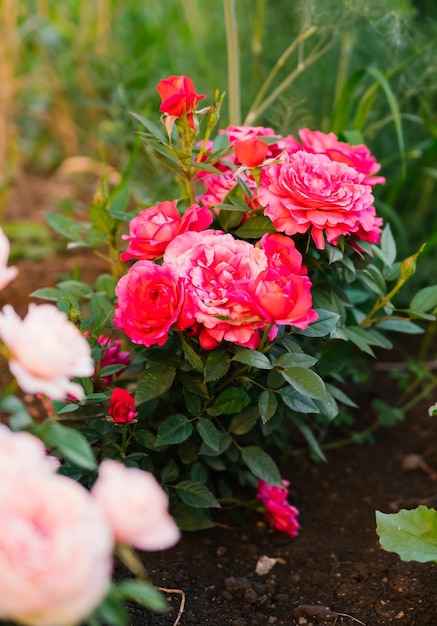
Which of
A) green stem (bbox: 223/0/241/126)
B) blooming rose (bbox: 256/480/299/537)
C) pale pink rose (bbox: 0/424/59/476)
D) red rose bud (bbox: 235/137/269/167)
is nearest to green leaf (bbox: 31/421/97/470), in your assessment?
pale pink rose (bbox: 0/424/59/476)

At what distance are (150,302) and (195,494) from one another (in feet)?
1.16

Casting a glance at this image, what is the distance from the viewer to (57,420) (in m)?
1.16

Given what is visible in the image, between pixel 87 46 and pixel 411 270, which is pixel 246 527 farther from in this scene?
pixel 87 46

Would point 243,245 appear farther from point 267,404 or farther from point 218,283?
point 267,404

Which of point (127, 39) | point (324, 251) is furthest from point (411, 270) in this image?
point (127, 39)

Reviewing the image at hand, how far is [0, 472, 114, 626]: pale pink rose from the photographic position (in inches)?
22.3

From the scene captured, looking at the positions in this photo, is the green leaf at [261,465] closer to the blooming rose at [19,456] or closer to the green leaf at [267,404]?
the green leaf at [267,404]

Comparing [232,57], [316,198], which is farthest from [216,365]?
[232,57]

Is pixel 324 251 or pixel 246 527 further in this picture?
pixel 246 527

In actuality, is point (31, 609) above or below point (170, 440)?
above

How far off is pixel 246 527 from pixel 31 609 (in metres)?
0.81

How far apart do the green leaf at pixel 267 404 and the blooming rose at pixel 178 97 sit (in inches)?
17.2

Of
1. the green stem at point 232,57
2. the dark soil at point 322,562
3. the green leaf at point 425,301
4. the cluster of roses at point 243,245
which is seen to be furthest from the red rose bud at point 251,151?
the dark soil at point 322,562

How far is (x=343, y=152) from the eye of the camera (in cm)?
117
